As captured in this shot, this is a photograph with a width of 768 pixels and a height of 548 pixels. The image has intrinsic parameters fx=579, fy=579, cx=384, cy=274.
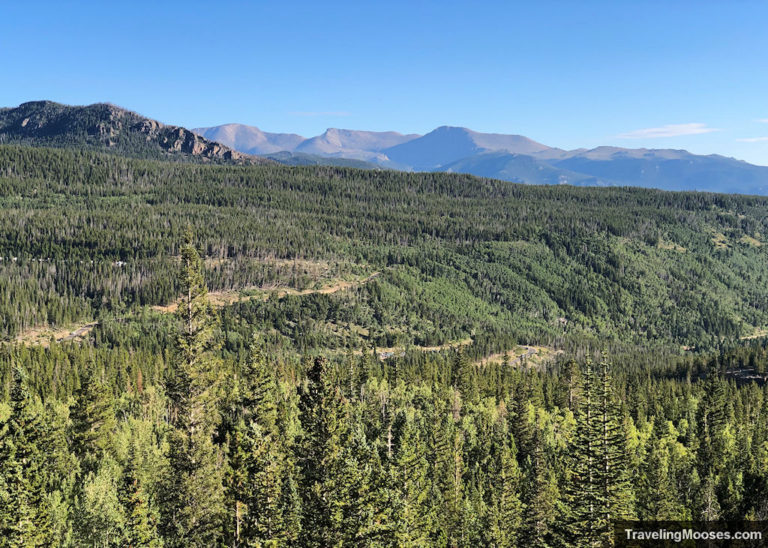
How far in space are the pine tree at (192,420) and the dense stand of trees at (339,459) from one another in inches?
5.7

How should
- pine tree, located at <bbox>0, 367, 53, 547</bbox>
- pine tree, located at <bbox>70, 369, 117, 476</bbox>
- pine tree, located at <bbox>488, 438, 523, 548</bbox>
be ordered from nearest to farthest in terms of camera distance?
pine tree, located at <bbox>0, 367, 53, 547</bbox>, pine tree, located at <bbox>488, 438, 523, 548</bbox>, pine tree, located at <bbox>70, 369, 117, 476</bbox>

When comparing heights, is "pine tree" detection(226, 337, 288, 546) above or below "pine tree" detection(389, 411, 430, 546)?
above

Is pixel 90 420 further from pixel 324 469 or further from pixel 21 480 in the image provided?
pixel 324 469

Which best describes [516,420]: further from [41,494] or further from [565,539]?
[41,494]

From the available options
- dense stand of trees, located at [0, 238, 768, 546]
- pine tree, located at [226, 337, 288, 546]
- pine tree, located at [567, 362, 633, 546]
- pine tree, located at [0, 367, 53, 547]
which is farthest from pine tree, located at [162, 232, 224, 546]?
pine tree, located at [567, 362, 633, 546]

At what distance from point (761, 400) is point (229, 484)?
435 ft

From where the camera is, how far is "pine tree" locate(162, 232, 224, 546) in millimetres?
44656

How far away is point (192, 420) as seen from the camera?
45.3 m

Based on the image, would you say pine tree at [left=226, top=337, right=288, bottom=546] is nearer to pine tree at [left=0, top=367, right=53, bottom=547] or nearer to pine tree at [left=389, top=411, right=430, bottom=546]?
pine tree at [left=389, top=411, right=430, bottom=546]

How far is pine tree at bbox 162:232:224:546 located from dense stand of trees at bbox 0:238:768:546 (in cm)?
14

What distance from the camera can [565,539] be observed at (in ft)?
136

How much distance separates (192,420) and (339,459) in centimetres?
1398

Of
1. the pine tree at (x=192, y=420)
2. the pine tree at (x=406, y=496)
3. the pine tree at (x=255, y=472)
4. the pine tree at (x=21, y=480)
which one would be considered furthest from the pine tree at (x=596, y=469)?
the pine tree at (x=21, y=480)

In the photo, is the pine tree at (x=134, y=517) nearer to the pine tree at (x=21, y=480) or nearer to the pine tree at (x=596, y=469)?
the pine tree at (x=21, y=480)
